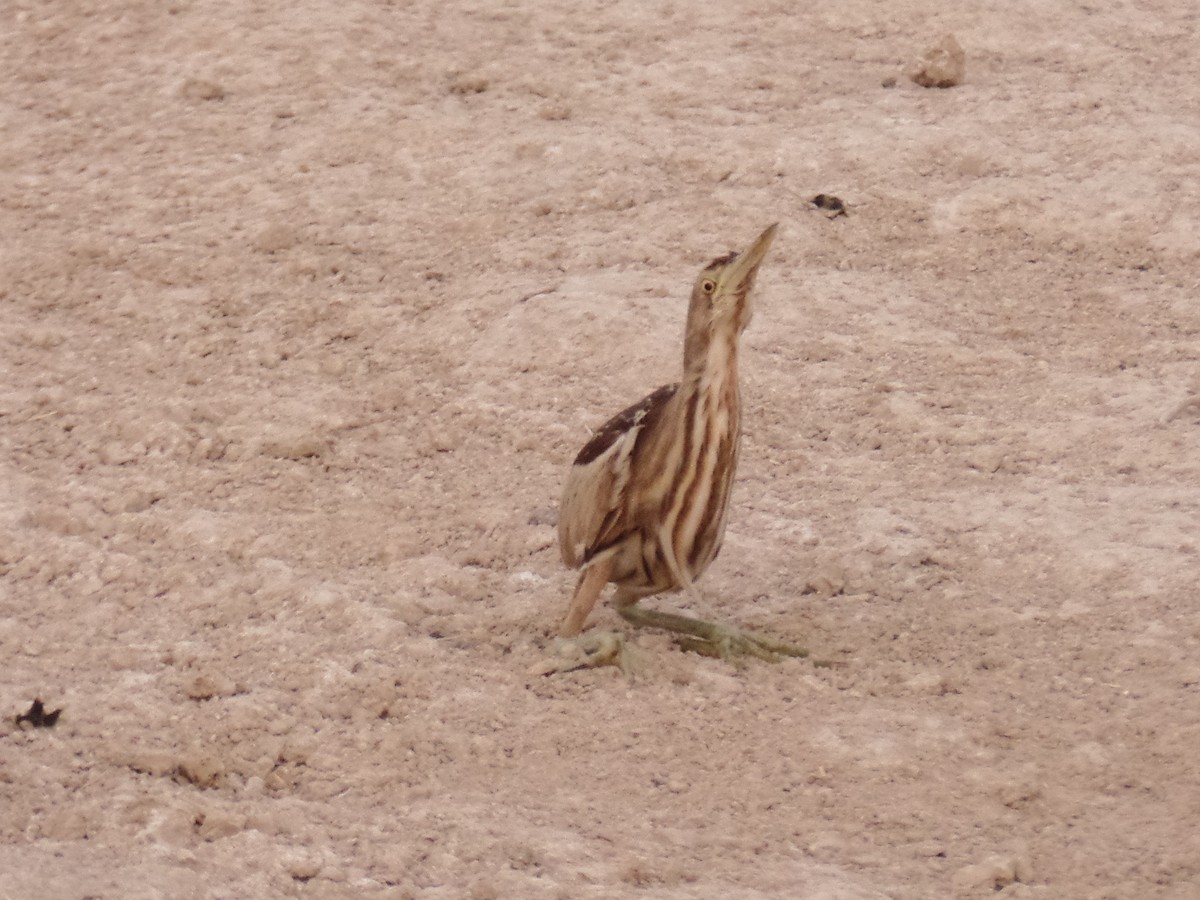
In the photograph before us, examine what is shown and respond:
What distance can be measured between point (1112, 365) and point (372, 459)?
214cm

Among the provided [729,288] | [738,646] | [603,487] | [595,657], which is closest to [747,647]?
[738,646]

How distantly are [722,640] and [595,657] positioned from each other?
28 cm

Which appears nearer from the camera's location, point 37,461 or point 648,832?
point 648,832

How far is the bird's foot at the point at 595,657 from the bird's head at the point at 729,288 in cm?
71

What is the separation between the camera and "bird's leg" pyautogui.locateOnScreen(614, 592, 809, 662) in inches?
151

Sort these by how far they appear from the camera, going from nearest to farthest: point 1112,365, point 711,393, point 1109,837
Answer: point 1109,837 < point 711,393 < point 1112,365

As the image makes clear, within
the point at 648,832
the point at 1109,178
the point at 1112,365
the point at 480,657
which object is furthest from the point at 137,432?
the point at 1109,178

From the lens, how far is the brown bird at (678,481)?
3.68 metres

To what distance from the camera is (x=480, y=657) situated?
3.85 metres

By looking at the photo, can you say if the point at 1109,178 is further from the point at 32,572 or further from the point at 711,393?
the point at 32,572

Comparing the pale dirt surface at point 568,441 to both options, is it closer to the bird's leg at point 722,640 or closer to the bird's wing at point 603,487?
the bird's leg at point 722,640

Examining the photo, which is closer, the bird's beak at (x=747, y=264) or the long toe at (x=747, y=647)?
the bird's beak at (x=747, y=264)

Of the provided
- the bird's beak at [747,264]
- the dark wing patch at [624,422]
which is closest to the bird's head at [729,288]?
the bird's beak at [747,264]

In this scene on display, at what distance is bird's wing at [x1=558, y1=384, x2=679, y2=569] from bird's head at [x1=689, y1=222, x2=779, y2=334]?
0.22 metres
